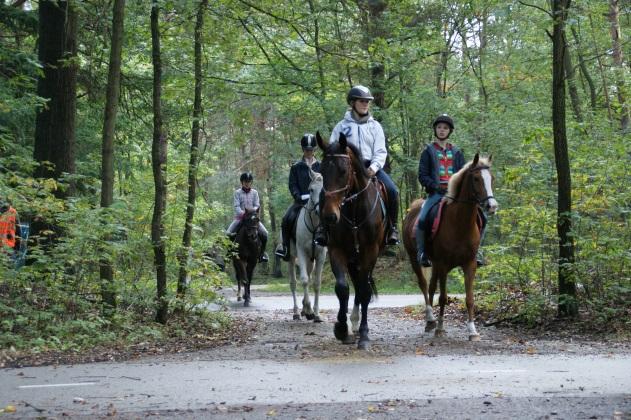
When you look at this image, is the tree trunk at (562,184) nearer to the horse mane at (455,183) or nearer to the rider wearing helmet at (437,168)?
the rider wearing helmet at (437,168)

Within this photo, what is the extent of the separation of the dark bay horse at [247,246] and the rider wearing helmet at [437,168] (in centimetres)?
815

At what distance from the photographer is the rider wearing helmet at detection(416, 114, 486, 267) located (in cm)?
1224

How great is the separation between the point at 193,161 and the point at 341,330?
480cm

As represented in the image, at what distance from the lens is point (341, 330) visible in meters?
10.6

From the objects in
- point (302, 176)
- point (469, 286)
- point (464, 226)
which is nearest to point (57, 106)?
point (302, 176)

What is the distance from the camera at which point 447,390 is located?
710cm

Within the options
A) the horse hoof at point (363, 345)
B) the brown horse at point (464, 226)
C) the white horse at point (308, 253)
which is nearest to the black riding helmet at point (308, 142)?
the white horse at point (308, 253)

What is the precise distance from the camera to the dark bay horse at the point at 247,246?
787 inches

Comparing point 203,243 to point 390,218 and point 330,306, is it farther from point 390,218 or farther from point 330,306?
point 330,306

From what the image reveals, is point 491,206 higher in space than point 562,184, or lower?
lower

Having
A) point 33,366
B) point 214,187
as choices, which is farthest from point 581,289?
point 214,187

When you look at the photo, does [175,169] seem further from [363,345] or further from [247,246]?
[247,246]

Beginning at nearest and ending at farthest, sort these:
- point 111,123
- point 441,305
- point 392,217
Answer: point 392,217 → point 111,123 → point 441,305

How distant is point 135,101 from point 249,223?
4313 millimetres
